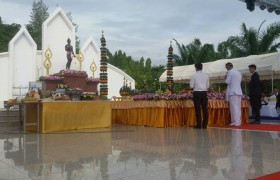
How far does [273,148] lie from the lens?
199 inches

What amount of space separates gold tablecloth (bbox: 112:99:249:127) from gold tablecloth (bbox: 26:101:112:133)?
1008mm

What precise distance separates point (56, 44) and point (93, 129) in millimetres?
9475

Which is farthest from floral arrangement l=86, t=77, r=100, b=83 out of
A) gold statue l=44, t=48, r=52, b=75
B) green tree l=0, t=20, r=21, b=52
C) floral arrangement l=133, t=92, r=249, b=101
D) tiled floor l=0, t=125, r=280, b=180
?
green tree l=0, t=20, r=21, b=52

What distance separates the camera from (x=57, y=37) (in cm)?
1672

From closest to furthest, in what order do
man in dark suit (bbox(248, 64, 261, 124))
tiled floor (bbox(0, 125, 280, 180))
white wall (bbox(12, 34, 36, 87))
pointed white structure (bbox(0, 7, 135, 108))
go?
tiled floor (bbox(0, 125, 280, 180)) → man in dark suit (bbox(248, 64, 261, 124)) → pointed white structure (bbox(0, 7, 135, 108)) → white wall (bbox(12, 34, 36, 87))

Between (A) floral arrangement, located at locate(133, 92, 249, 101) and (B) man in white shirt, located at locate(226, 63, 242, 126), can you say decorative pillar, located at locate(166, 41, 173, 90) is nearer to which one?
(A) floral arrangement, located at locate(133, 92, 249, 101)

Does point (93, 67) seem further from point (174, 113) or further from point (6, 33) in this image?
point (6, 33)

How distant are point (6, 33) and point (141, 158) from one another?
36.7 metres

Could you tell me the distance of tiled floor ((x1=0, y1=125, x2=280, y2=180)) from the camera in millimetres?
3545

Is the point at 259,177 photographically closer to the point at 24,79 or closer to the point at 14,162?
the point at 14,162

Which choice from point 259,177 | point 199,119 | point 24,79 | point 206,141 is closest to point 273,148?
point 206,141

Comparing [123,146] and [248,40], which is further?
[248,40]

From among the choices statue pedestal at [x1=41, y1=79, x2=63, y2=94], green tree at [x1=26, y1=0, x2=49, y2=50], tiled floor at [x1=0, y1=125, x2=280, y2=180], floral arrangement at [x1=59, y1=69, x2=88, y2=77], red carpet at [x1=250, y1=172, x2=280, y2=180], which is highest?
green tree at [x1=26, y1=0, x2=49, y2=50]

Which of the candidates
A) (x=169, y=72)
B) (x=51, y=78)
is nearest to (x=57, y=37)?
(x=51, y=78)
